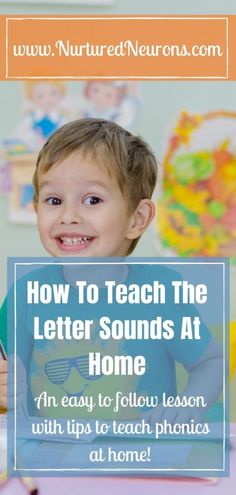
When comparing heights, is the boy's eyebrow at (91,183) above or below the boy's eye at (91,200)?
above

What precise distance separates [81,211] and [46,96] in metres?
0.12

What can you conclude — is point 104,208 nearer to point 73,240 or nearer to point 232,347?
point 73,240

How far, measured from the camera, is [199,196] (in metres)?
0.81

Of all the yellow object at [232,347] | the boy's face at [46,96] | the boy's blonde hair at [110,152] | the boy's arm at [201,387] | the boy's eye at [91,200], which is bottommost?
the boy's arm at [201,387]

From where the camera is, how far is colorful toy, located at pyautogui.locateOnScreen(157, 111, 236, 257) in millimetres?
802

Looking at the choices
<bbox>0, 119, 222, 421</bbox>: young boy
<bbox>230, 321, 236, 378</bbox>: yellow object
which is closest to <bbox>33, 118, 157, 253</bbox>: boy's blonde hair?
<bbox>0, 119, 222, 421</bbox>: young boy

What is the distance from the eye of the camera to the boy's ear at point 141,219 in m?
0.79

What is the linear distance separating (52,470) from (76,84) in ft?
1.17

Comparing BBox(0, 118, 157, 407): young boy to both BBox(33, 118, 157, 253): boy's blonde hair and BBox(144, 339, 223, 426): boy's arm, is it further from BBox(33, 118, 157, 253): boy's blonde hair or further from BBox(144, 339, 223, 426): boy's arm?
BBox(144, 339, 223, 426): boy's arm

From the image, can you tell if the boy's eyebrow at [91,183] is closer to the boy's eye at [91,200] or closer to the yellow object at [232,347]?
the boy's eye at [91,200]

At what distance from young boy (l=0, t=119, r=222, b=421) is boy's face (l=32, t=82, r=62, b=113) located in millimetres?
28

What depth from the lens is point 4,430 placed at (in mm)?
783

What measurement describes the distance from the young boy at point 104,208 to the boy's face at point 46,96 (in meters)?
0.03

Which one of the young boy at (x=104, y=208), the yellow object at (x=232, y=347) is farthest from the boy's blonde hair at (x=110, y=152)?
the yellow object at (x=232, y=347)
